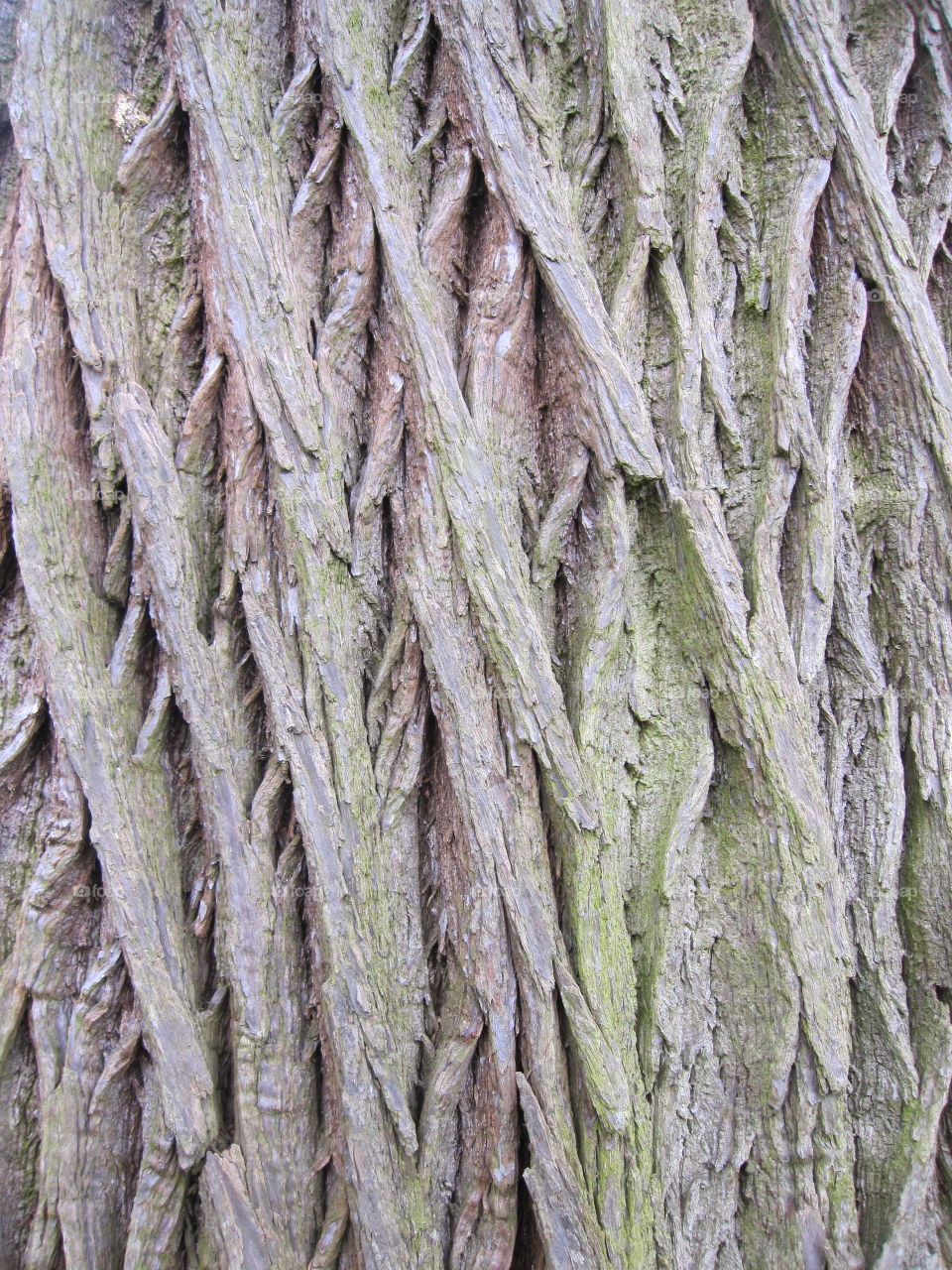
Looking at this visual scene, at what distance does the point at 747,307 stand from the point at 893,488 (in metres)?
0.51

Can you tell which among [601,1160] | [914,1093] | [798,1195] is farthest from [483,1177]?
[914,1093]

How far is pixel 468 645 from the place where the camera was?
1.39 metres

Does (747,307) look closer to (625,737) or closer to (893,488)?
(893,488)

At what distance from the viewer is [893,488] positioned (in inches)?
62.1

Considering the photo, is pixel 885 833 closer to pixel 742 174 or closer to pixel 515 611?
A: pixel 515 611

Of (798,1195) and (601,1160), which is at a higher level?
(601,1160)

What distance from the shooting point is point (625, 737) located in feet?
4.78

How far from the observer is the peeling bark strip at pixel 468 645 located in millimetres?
1316

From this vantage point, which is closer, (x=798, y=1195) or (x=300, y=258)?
(x=798, y=1195)

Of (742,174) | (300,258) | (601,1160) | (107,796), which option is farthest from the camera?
(742,174)

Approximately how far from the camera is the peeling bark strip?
4.32 ft

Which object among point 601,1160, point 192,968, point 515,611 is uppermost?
point 515,611

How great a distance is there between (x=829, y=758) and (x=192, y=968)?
4.32 ft

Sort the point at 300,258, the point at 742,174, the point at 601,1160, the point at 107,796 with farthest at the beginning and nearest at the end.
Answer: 1. the point at 742,174
2. the point at 300,258
3. the point at 107,796
4. the point at 601,1160
